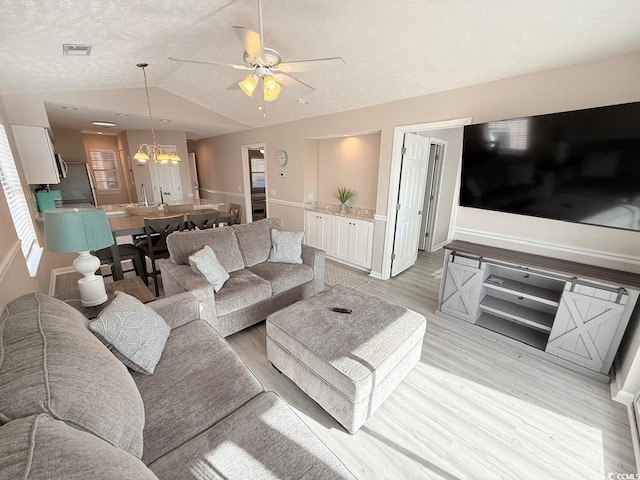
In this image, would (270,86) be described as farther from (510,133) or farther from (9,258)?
(9,258)

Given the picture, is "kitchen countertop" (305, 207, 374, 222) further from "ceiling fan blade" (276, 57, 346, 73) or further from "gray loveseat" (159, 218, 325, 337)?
"ceiling fan blade" (276, 57, 346, 73)

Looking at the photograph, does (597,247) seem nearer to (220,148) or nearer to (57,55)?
(57,55)

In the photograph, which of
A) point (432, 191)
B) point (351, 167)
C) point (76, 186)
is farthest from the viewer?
point (76, 186)

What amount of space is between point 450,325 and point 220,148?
692 cm

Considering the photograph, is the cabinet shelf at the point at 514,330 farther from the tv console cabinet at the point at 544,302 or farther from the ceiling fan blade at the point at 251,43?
the ceiling fan blade at the point at 251,43

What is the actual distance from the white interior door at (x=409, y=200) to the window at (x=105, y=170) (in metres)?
7.95

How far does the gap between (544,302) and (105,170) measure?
9726 millimetres

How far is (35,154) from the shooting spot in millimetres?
3484

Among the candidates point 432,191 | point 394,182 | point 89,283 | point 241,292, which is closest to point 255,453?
point 241,292

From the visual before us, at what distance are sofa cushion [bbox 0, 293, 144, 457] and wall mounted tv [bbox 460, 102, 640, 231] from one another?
10.2 ft

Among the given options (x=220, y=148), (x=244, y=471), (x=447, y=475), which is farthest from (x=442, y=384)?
(x=220, y=148)

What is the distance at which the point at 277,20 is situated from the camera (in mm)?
2387

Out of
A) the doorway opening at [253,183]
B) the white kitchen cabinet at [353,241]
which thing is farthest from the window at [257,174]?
the white kitchen cabinet at [353,241]

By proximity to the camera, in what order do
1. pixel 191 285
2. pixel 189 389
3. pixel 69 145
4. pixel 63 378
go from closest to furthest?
pixel 63 378, pixel 189 389, pixel 191 285, pixel 69 145
